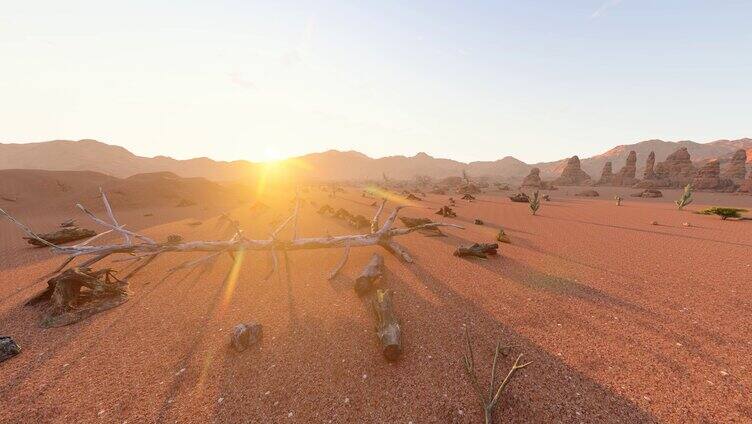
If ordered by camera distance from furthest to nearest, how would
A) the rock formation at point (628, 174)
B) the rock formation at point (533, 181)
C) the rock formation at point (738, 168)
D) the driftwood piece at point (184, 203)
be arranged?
the rock formation at point (628, 174) < the rock formation at point (738, 168) < the rock formation at point (533, 181) < the driftwood piece at point (184, 203)

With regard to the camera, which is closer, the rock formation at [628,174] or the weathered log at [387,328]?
the weathered log at [387,328]

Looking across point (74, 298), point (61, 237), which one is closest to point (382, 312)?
point (74, 298)

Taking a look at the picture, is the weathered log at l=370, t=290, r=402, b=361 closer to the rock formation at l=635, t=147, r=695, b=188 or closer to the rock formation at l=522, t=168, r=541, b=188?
the rock formation at l=522, t=168, r=541, b=188

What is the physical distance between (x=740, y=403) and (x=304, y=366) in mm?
4703

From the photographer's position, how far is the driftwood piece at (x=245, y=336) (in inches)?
154

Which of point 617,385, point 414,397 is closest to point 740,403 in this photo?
point 617,385

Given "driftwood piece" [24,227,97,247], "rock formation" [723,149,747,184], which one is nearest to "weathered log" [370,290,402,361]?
"driftwood piece" [24,227,97,247]

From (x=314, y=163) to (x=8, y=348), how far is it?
14448 cm

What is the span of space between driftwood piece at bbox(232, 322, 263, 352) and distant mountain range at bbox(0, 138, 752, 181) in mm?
88761

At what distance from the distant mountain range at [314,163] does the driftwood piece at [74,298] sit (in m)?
85.6

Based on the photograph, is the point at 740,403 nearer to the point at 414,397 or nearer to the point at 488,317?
the point at 488,317

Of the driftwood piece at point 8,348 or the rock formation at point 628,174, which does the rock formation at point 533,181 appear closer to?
the rock formation at point 628,174

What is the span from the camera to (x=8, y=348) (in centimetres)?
378

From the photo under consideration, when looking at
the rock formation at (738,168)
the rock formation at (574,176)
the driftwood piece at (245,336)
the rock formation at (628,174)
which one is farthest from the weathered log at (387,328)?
the rock formation at (738,168)
